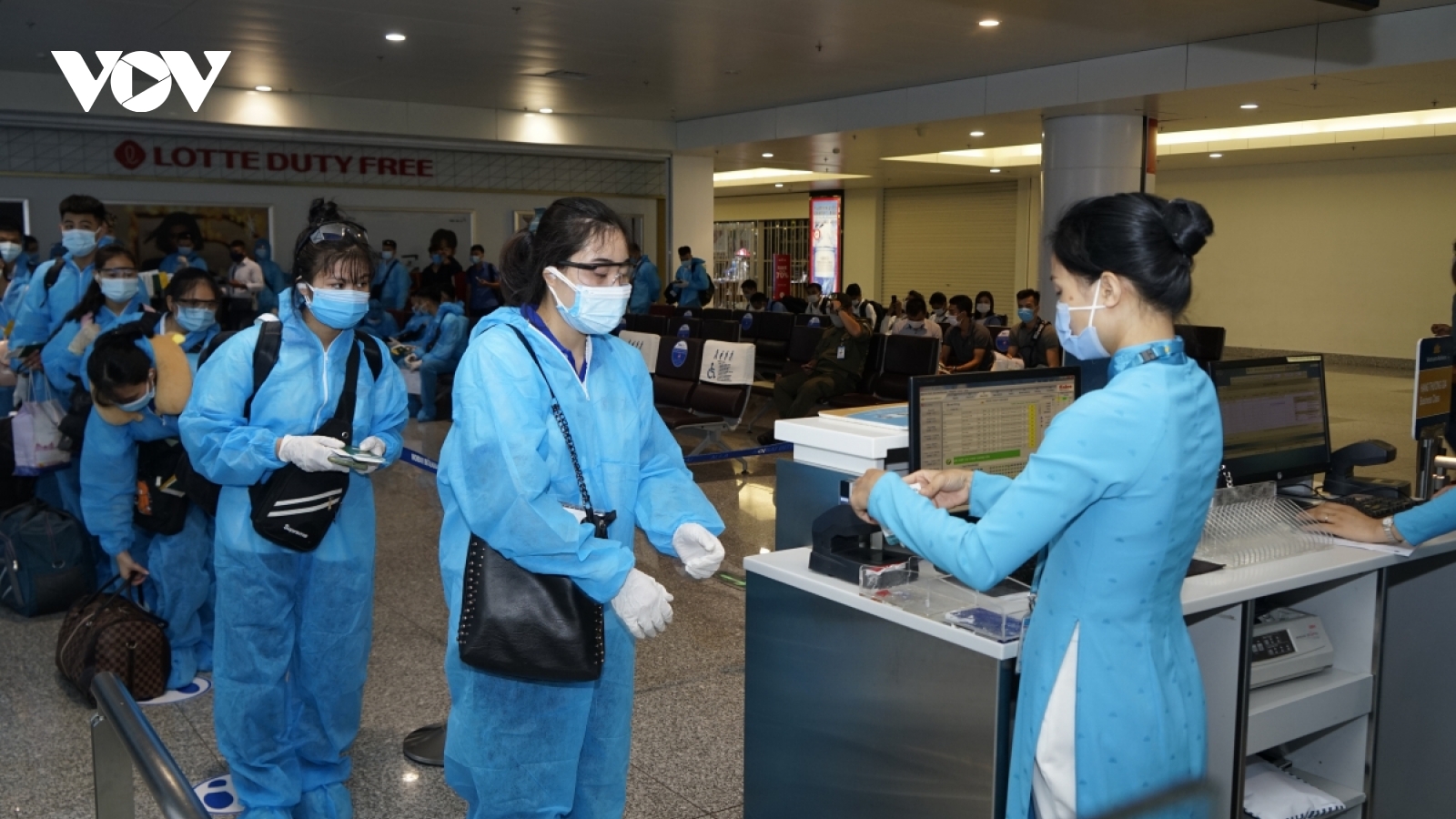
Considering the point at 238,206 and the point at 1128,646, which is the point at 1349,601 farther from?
the point at 238,206

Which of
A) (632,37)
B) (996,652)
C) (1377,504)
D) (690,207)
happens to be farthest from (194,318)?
(690,207)

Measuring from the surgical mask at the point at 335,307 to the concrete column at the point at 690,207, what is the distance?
1411cm

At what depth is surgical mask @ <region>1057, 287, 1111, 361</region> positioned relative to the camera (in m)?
1.71

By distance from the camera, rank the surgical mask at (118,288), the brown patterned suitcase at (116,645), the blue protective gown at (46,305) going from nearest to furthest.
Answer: the brown patterned suitcase at (116,645)
the surgical mask at (118,288)
the blue protective gown at (46,305)

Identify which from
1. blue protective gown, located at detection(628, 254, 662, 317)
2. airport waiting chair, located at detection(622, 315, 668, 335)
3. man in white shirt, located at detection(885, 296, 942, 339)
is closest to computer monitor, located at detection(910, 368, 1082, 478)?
man in white shirt, located at detection(885, 296, 942, 339)

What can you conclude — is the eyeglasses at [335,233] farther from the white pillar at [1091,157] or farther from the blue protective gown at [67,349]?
the white pillar at [1091,157]

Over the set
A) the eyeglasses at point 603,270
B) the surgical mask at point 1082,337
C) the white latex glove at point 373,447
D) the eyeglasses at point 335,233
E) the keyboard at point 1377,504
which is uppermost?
the eyeglasses at point 335,233

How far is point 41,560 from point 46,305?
123 centimetres

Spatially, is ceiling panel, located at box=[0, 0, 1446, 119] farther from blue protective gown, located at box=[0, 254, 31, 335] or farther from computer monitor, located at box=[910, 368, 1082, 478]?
computer monitor, located at box=[910, 368, 1082, 478]

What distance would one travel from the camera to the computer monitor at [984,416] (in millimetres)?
2354

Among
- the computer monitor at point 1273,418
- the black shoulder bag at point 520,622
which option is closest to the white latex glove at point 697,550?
the black shoulder bag at point 520,622

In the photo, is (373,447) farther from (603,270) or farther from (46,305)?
(46,305)

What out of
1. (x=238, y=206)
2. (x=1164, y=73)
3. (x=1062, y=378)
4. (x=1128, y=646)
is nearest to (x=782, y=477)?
(x=1062, y=378)

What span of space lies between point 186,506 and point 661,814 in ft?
6.24
